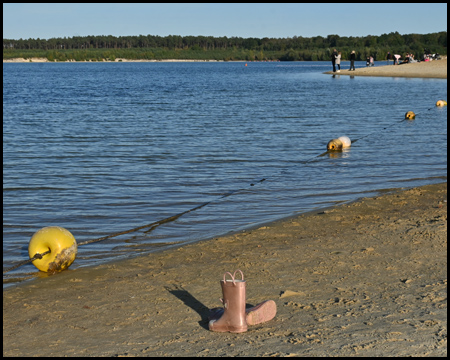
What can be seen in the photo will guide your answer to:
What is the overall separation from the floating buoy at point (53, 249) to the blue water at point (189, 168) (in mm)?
317

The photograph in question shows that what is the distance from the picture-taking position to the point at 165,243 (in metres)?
8.95

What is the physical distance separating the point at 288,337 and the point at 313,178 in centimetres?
849

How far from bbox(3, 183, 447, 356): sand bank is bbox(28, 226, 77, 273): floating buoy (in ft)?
0.66

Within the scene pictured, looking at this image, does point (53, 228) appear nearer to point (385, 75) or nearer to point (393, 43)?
point (385, 75)

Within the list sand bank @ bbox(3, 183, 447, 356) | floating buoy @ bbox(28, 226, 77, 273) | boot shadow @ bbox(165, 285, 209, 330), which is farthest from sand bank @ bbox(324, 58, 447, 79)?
boot shadow @ bbox(165, 285, 209, 330)

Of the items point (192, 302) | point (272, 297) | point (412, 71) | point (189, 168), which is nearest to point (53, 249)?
point (192, 302)

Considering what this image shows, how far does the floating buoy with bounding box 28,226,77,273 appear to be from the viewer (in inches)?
301

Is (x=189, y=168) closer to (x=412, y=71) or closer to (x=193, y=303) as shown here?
(x=193, y=303)

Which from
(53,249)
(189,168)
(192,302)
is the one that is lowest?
(189,168)

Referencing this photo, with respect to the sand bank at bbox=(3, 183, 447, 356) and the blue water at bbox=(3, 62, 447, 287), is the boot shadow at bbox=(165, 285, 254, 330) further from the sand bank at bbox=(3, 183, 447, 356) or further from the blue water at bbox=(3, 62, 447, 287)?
the blue water at bbox=(3, 62, 447, 287)

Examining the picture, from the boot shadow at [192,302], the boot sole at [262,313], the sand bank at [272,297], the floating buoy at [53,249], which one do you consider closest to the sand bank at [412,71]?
the sand bank at [272,297]

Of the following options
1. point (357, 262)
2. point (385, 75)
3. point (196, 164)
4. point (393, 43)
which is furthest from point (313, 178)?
point (393, 43)

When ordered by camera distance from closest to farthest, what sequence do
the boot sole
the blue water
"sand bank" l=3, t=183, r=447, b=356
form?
"sand bank" l=3, t=183, r=447, b=356
the boot sole
the blue water

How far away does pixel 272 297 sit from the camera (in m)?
6.26
